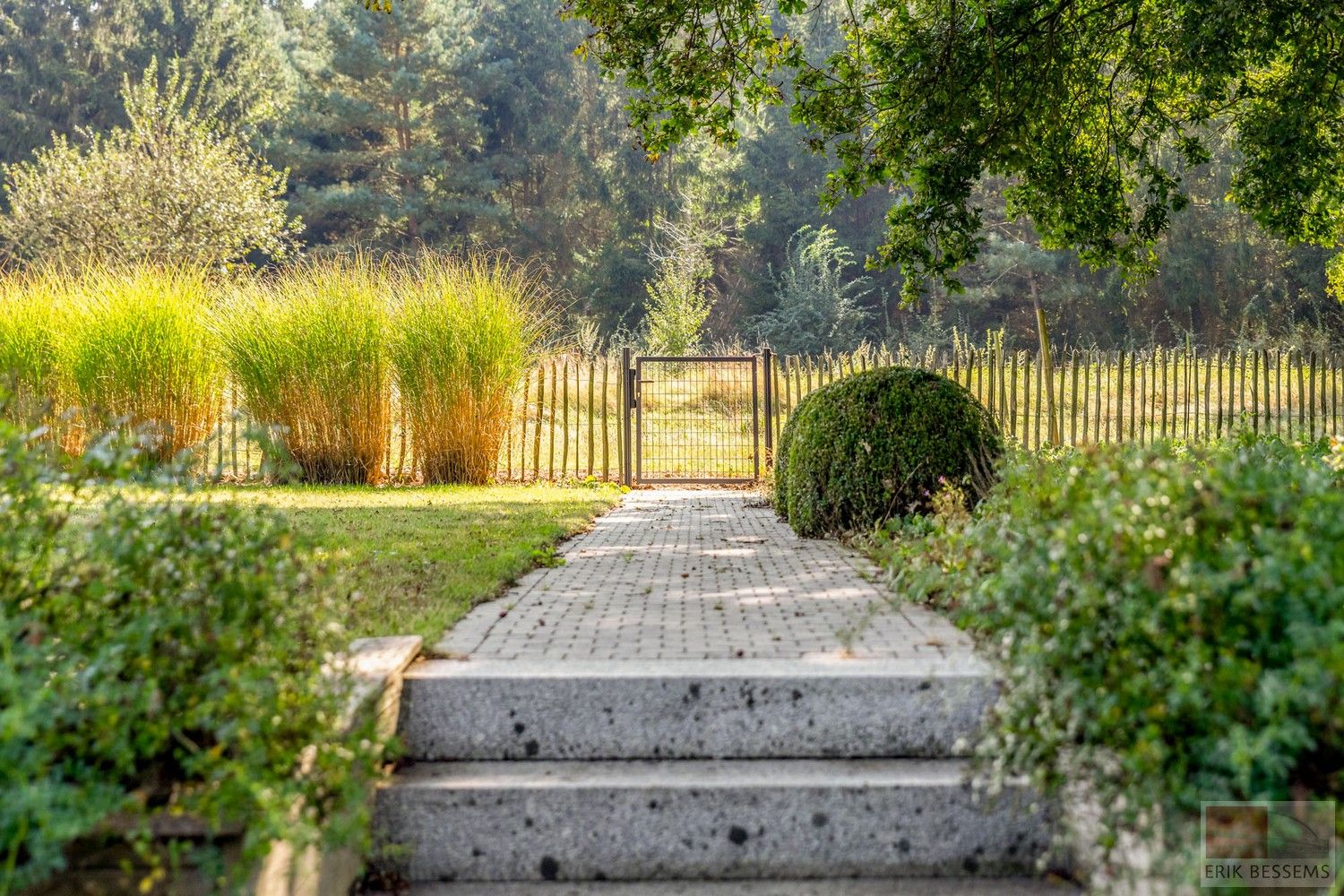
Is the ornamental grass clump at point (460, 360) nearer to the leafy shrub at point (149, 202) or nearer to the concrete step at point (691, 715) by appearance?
the concrete step at point (691, 715)

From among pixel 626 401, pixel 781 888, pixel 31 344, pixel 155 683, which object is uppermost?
pixel 31 344

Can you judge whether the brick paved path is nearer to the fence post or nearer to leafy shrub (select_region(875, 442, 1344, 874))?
leafy shrub (select_region(875, 442, 1344, 874))

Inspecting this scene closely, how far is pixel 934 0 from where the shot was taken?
8.53m

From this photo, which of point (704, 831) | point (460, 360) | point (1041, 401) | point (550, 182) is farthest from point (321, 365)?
point (550, 182)

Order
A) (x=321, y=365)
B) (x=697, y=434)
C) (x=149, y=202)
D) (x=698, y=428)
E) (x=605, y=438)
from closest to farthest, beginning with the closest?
(x=321, y=365) → (x=605, y=438) → (x=697, y=434) → (x=698, y=428) → (x=149, y=202)

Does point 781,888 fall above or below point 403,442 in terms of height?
below

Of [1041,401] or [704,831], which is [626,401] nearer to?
[1041,401]

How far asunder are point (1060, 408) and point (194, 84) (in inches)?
1205

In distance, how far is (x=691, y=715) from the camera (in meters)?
3.14

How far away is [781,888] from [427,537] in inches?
183

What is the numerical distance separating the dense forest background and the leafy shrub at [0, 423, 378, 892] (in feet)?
84.7

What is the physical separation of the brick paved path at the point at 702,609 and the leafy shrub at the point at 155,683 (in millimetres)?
1160

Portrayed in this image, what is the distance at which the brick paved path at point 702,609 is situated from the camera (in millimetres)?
3650

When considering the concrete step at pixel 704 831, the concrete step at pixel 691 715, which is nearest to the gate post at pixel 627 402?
the concrete step at pixel 691 715
